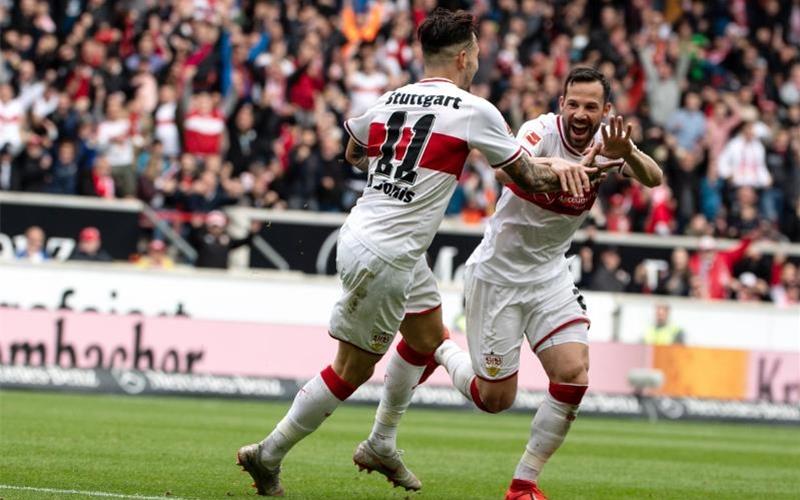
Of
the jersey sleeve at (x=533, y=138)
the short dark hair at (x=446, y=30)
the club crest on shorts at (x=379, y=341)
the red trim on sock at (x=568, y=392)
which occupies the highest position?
the short dark hair at (x=446, y=30)

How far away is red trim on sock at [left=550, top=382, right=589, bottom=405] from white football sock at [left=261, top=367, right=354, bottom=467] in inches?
47.7

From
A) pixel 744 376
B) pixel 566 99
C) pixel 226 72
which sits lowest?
pixel 744 376

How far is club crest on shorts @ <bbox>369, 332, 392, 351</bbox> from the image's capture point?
8.69 meters

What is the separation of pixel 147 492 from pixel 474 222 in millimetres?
15461

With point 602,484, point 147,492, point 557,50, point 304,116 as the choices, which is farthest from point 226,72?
point 147,492

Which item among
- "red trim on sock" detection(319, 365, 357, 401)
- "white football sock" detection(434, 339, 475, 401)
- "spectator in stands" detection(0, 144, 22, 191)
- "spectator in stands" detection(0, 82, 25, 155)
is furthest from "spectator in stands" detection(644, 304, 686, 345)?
"red trim on sock" detection(319, 365, 357, 401)

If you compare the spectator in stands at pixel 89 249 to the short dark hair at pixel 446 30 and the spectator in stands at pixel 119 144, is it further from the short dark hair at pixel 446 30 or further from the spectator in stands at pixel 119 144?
the short dark hair at pixel 446 30

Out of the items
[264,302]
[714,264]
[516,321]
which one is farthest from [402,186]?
[714,264]

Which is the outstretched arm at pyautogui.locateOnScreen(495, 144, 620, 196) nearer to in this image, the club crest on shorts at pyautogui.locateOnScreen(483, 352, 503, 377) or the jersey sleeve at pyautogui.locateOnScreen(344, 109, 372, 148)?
the jersey sleeve at pyautogui.locateOnScreen(344, 109, 372, 148)

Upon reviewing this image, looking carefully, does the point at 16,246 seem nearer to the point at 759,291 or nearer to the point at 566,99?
the point at 759,291

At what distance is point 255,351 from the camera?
20719 mm

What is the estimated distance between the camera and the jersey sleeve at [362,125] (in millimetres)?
8828

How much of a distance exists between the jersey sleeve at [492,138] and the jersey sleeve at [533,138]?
604 mm

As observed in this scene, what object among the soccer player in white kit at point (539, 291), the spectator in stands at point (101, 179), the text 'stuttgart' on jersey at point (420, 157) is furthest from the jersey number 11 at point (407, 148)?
the spectator in stands at point (101, 179)
